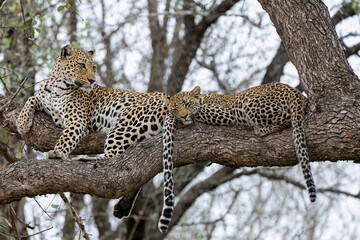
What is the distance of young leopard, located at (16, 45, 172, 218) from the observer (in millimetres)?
7578

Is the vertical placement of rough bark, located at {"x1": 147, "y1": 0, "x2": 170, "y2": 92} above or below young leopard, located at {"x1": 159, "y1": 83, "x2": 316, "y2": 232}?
above

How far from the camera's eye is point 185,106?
7609mm

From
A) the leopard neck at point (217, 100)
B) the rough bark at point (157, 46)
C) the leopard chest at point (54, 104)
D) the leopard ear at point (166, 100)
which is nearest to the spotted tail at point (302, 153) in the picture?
the leopard neck at point (217, 100)

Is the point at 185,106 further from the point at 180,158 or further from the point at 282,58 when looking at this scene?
the point at 282,58

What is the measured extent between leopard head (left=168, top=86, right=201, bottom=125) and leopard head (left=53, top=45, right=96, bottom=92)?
132 centimetres

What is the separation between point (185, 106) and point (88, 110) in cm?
165

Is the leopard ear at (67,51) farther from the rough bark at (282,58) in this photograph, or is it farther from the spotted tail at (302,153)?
→ the rough bark at (282,58)

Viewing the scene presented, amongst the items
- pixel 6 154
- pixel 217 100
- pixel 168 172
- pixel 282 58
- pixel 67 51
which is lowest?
pixel 168 172

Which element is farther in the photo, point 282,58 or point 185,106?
point 282,58

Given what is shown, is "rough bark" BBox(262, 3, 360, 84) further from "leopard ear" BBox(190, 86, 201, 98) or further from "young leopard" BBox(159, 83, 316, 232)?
"leopard ear" BBox(190, 86, 201, 98)

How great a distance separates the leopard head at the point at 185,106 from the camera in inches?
291

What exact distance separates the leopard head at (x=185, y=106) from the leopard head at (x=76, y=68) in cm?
132

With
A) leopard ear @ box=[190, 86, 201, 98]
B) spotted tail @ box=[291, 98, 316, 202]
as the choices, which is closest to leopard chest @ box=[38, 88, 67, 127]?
leopard ear @ box=[190, 86, 201, 98]

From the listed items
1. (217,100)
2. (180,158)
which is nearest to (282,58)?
(217,100)
